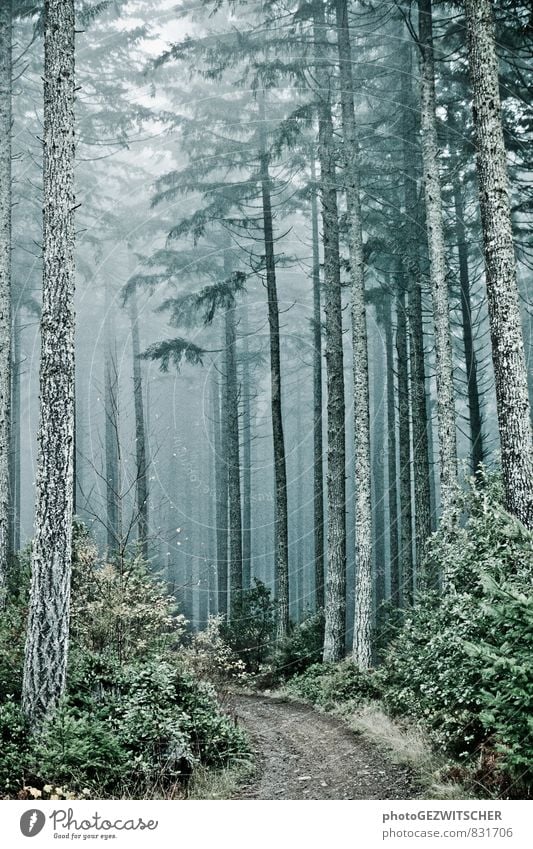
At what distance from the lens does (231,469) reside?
21.9m

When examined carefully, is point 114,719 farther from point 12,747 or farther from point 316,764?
point 316,764

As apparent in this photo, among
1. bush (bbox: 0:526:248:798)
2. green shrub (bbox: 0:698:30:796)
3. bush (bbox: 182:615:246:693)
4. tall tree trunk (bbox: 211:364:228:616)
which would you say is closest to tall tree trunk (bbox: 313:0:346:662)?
bush (bbox: 182:615:246:693)

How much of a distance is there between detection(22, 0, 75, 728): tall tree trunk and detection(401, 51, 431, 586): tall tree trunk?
995 cm

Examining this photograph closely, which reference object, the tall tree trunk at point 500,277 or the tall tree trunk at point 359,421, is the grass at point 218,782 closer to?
the tall tree trunk at point 500,277

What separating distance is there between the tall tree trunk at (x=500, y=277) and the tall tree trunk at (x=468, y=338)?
24.7ft

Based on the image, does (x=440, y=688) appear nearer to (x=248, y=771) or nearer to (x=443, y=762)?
(x=443, y=762)

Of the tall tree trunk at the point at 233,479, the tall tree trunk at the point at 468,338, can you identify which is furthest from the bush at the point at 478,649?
the tall tree trunk at the point at 233,479

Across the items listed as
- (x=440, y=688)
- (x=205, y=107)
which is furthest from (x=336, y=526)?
(x=205, y=107)

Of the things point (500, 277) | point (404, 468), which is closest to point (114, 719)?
point (500, 277)

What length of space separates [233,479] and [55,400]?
14477mm

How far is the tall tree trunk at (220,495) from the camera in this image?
2869cm

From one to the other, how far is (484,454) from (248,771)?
1112 cm

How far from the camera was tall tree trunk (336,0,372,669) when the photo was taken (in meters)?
12.4

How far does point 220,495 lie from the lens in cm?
3447
